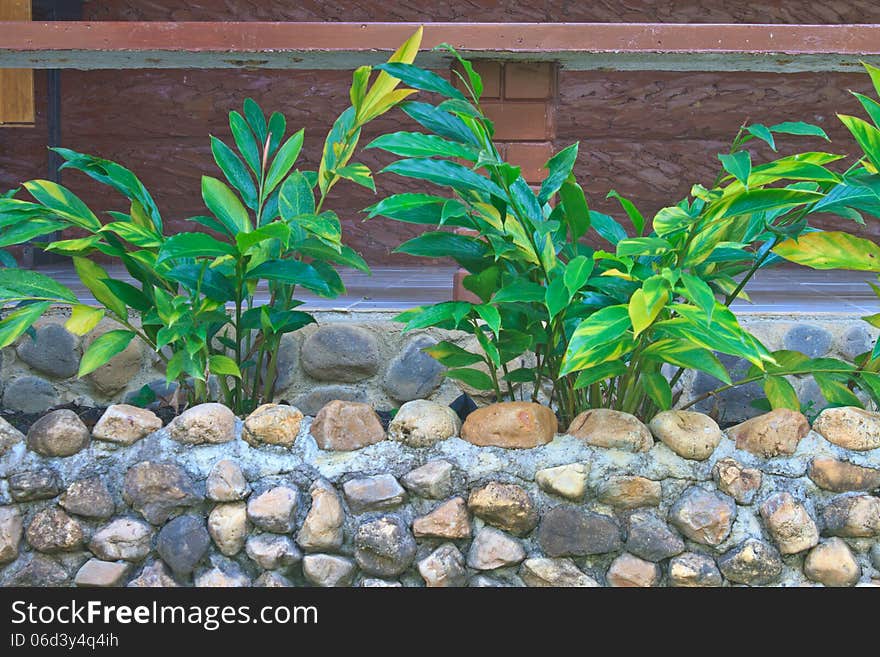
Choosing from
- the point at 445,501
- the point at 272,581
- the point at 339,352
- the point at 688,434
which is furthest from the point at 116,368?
the point at 688,434

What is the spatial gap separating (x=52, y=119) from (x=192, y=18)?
0.85 m

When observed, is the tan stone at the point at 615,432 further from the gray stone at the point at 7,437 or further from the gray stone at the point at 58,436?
the gray stone at the point at 7,437

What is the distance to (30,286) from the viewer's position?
2.58 meters

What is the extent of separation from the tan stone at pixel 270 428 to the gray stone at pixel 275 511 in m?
0.13

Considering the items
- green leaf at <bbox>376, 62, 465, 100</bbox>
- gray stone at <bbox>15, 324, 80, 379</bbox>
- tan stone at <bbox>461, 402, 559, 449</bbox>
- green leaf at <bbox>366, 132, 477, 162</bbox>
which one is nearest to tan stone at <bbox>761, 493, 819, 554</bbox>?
tan stone at <bbox>461, 402, 559, 449</bbox>

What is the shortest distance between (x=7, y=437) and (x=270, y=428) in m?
0.65

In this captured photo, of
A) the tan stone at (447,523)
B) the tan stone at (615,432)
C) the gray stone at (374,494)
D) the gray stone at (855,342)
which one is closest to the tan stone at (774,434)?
the tan stone at (615,432)

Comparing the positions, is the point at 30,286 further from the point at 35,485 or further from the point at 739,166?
the point at 739,166

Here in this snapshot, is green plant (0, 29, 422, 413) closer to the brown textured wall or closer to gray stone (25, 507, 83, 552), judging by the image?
gray stone (25, 507, 83, 552)

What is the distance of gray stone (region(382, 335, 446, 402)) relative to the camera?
2902 millimetres

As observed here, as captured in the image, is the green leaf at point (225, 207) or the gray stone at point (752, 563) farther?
the green leaf at point (225, 207)

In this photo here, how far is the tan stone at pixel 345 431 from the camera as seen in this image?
2453 mm

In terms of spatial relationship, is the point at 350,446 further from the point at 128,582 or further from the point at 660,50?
the point at 660,50

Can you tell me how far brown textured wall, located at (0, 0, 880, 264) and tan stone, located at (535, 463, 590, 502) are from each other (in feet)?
9.68
